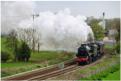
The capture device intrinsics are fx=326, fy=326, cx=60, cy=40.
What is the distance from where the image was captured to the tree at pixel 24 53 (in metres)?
31.0

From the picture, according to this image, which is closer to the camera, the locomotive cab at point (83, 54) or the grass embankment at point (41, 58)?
the grass embankment at point (41, 58)

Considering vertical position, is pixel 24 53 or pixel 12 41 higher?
pixel 12 41

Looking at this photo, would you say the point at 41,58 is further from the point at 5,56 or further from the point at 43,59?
the point at 5,56

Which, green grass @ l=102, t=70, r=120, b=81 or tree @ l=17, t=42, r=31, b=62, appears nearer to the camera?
green grass @ l=102, t=70, r=120, b=81

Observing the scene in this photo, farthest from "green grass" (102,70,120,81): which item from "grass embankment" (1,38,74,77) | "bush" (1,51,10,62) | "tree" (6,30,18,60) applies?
"bush" (1,51,10,62)

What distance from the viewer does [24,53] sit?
31.2 metres

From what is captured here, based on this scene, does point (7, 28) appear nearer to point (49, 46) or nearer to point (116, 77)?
point (49, 46)

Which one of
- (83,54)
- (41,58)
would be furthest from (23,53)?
(83,54)

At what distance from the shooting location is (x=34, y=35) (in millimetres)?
32688

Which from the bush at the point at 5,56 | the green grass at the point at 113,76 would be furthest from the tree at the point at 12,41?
the green grass at the point at 113,76

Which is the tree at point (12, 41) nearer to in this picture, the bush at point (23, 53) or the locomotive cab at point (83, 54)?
the bush at point (23, 53)

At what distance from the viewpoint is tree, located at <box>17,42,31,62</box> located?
31.0 metres

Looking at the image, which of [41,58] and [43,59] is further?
[41,58]

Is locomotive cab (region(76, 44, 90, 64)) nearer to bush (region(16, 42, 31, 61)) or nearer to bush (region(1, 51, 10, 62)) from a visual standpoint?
bush (region(16, 42, 31, 61))
